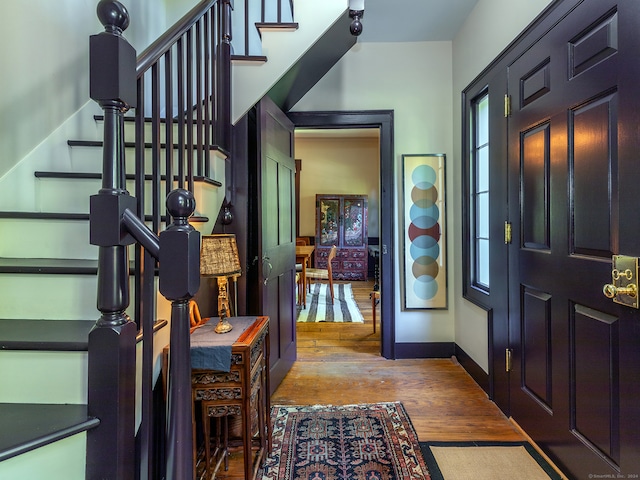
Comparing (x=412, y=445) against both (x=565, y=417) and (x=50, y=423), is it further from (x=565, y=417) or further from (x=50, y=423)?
(x=50, y=423)

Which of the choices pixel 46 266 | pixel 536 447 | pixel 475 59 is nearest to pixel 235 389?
pixel 46 266

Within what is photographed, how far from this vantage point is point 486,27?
86.7 inches

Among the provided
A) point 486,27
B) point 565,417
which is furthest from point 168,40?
point 565,417

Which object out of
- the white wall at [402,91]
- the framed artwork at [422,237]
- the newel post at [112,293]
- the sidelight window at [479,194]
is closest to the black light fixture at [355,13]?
the white wall at [402,91]

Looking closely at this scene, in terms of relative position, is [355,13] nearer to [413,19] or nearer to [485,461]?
[413,19]

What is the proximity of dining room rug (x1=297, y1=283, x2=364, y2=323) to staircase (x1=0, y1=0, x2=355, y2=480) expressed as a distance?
2596 mm

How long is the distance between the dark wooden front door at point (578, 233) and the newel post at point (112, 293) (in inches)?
62.8

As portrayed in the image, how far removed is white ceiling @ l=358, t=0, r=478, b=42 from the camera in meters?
2.36

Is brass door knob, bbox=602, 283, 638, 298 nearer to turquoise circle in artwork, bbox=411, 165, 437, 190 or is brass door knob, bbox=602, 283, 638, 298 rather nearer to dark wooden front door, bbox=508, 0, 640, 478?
dark wooden front door, bbox=508, 0, 640, 478

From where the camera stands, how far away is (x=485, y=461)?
5.32 feet

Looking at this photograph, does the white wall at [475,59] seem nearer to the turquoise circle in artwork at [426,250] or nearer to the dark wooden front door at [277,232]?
the turquoise circle in artwork at [426,250]

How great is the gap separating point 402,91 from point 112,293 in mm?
2719

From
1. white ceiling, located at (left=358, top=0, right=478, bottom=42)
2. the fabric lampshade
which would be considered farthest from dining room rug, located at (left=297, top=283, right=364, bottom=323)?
white ceiling, located at (left=358, top=0, right=478, bottom=42)

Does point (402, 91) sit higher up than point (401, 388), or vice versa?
point (402, 91)
